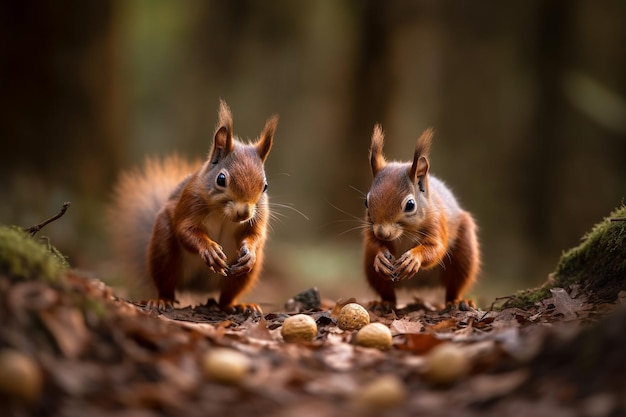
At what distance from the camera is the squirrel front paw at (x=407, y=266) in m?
3.27

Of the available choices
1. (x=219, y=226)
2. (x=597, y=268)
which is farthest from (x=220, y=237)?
(x=597, y=268)

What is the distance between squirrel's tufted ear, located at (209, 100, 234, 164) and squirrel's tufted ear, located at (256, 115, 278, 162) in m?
0.17

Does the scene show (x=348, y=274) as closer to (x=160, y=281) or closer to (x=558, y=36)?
(x=558, y=36)

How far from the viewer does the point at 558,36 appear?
29.2 ft

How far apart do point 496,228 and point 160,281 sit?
20.0ft

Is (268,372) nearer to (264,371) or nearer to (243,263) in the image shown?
(264,371)

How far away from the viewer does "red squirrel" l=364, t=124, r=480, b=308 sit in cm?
339

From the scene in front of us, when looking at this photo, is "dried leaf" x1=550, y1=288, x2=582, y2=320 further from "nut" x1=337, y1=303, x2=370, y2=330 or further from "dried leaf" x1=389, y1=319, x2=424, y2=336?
"nut" x1=337, y1=303, x2=370, y2=330

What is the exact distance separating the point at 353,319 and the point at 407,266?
443mm

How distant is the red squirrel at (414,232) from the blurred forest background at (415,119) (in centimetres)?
111

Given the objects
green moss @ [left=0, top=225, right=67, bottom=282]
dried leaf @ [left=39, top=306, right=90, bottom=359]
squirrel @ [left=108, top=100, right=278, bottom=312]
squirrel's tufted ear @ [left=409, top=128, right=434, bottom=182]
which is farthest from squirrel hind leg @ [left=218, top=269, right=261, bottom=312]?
dried leaf @ [left=39, top=306, right=90, bottom=359]

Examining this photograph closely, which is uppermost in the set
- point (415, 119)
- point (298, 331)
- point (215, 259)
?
point (415, 119)

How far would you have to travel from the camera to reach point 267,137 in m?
3.60

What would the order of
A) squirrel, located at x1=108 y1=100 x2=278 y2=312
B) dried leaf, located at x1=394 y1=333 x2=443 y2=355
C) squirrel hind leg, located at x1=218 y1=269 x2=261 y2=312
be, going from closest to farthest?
dried leaf, located at x1=394 y1=333 x2=443 y2=355 → squirrel, located at x1=108 y1=100 x2=278 y2=312 → squirrel hind leg, located at x1=218 y1=269 x2=261 y2=312
